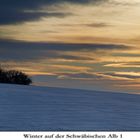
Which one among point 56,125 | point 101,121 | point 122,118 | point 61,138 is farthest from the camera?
point 122,118

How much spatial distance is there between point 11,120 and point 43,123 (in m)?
0.95

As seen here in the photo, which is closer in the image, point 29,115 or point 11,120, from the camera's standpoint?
point 11,120

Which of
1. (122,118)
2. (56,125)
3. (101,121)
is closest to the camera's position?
(56,125)

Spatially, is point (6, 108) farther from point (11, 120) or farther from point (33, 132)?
point (33, 132)

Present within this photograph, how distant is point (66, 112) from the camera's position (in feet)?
48.3

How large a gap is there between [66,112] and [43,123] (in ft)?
10.5

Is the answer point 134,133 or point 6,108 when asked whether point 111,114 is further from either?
point 134,133

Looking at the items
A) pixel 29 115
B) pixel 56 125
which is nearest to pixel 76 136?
pixel 56 125

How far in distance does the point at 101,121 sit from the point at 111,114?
234cm

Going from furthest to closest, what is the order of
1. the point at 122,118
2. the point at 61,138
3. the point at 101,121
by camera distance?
the point at 122,118 → the point at 101,121 → the point at 61,138

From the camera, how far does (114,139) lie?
967cm

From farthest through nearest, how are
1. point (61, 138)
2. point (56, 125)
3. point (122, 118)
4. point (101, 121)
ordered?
point (122, 118)
point (101, 121)
point (56, 125)
point (61, 138)

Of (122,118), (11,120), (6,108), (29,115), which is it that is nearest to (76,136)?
(11,120)

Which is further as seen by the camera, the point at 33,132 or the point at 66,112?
the point at 66,112
